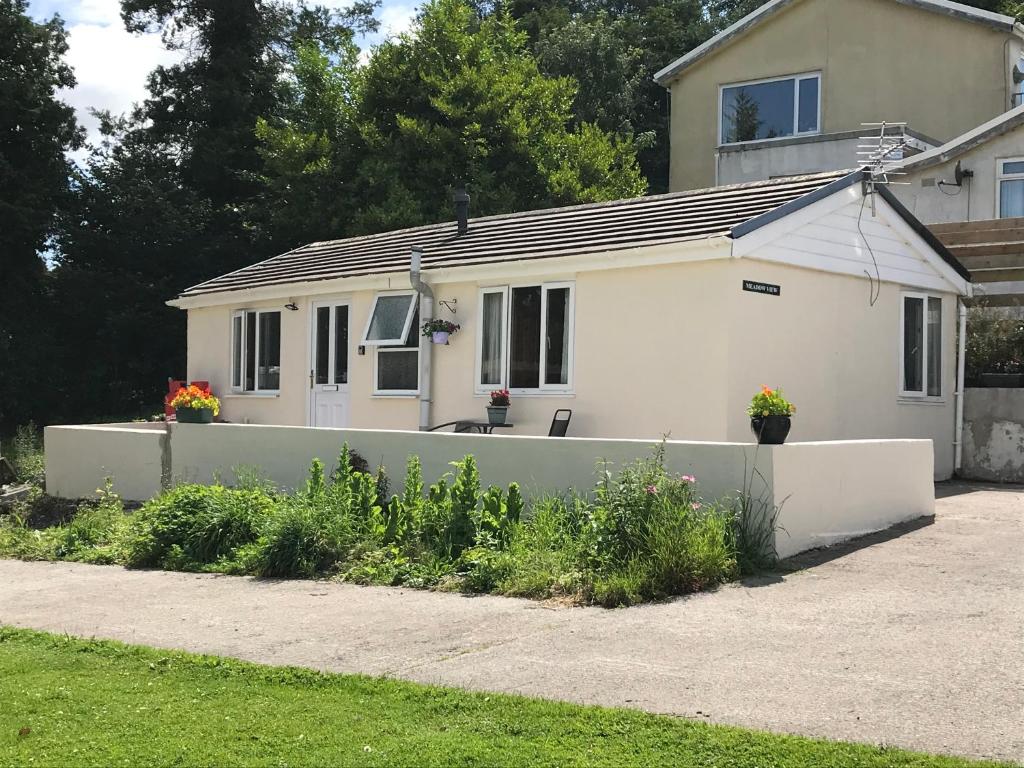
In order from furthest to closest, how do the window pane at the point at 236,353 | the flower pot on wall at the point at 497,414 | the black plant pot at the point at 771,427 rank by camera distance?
→ the window pane at the point at 236,353
the flower pot on wall at the point at 497,414
the black plant pot at the point at 771,427

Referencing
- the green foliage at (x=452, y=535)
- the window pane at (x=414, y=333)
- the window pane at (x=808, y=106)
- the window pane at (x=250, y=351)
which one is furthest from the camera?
the window pane at (x=808, y=106)

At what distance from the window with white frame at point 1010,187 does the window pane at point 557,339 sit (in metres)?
12.1

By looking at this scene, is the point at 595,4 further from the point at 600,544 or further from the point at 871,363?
the point at 600,544

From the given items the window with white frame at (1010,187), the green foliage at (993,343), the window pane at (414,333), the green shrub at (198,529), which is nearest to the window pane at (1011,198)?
the window with white frame at (1010,187)

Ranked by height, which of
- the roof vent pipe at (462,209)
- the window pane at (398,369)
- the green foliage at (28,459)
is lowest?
the green foliage at (28,459)

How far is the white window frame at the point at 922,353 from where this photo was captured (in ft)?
49.0

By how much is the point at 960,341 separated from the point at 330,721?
12726 millimetres

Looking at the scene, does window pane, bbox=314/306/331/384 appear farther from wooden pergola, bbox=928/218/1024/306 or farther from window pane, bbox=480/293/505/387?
wooden pergola, bbox=928/218/1024/306

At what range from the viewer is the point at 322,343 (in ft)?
57.2

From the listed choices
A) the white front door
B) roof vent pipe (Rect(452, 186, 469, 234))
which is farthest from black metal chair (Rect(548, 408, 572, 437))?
roof vent pipe (Rect(452, 186, 469, 234))

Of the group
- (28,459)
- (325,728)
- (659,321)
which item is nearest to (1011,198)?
(659,321)

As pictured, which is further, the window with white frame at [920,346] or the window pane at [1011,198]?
the window pane at [1011,198]

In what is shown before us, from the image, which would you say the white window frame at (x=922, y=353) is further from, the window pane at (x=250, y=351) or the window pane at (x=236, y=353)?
the window pane at (x=236, y=353)

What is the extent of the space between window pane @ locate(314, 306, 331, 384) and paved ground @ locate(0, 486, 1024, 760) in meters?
7.13
